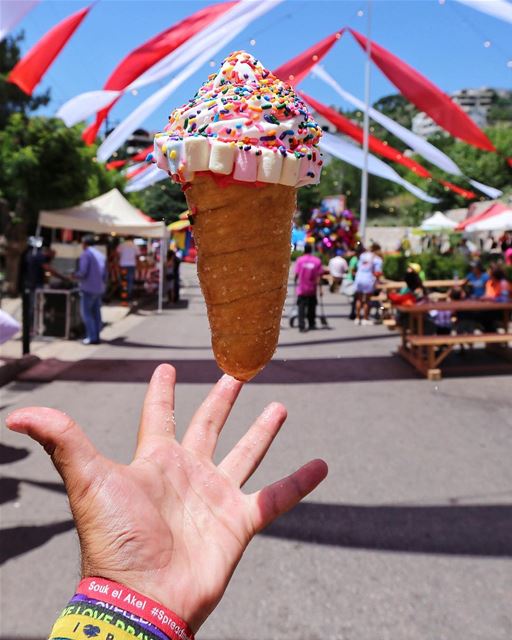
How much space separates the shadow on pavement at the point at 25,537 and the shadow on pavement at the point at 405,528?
1346 mm

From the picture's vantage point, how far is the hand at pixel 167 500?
47.9 inches

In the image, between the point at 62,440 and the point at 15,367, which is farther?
the point at 15,367

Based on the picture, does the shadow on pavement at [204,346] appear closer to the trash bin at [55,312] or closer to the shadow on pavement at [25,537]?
the trash bin at [55,312]

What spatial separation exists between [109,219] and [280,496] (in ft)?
23.6

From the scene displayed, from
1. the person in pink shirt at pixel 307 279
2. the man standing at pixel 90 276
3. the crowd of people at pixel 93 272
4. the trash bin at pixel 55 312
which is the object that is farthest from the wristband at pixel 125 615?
the person in pink shirt at pixel 307 279

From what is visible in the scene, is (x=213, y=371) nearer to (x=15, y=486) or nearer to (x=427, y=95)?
(x=15, y=486)

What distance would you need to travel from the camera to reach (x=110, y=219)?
8125 mm

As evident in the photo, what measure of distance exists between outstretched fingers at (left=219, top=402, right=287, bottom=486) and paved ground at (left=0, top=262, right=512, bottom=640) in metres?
1.49

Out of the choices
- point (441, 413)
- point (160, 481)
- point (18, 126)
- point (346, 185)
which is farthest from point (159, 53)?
point (346, 185)

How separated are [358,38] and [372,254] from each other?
5021 mm

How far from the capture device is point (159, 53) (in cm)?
695

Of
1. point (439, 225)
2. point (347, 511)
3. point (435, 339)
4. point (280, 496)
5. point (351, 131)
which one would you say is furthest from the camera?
point (439, 225)

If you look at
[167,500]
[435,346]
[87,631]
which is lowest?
[435,346]

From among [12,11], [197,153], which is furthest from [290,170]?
[12,11]
